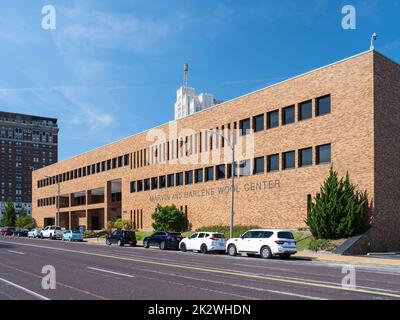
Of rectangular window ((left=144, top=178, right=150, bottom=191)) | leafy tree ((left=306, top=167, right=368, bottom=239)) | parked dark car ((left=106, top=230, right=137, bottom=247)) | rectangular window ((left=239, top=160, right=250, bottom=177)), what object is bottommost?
parked dark car ((left=106, top=230, right=137, bottom=247))

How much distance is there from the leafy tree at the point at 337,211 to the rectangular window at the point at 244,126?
12154 mm

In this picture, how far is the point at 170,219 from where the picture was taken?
159 feet

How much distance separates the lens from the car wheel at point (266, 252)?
87.4 ft

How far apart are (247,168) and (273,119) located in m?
5.00

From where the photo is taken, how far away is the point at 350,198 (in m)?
30.5

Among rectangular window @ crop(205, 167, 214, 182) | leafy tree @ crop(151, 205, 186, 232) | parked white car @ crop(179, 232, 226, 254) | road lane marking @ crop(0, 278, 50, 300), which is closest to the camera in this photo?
road lane marking @ crop(0, 278, 50, 300)

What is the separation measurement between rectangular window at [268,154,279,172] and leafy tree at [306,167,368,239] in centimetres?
761

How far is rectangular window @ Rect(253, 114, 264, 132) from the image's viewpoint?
Answer: 134 ft

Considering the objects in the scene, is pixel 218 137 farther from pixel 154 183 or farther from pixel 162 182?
pixel 154 183

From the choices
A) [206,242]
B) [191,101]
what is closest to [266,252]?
[206,242]

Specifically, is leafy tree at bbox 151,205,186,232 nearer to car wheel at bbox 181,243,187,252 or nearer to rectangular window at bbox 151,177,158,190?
rectangular window at bbox 151,177,158,190

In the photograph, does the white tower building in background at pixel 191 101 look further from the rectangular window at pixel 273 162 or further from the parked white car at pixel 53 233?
the rectangular window at pixel 273 162

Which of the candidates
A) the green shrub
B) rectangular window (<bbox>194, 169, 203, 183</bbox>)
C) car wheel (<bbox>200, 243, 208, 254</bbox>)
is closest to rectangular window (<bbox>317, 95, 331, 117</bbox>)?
the green shrub
